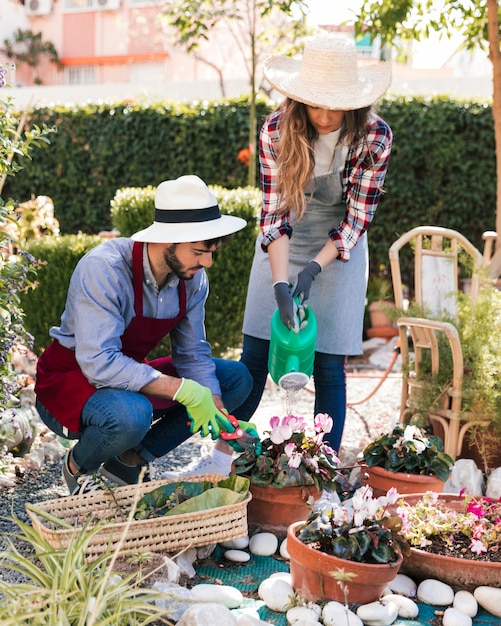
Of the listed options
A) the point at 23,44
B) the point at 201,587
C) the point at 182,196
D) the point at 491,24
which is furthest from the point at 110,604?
the point at 23,44

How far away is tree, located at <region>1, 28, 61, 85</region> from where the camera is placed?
57.8 feet

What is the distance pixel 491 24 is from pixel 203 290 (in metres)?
2.91

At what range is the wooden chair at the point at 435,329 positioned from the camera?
324cm

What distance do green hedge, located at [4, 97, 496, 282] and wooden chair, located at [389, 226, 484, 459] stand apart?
3.49 m

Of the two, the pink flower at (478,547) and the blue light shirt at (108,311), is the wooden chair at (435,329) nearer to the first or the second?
the pink flower at (478,547)

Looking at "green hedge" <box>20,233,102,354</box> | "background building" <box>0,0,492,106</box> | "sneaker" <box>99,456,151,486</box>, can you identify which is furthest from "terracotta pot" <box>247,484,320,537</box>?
"background building" <box>0,0,492,106</box>

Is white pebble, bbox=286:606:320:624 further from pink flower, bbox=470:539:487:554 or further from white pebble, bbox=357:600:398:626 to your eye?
pink flower, bbox=470:539:487:554

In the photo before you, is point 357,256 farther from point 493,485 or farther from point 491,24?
point 491,24

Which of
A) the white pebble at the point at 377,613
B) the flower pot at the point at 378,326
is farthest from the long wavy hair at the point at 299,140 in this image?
the flower pot at the point at 378,326

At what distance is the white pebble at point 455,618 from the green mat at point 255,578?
0.05 metres

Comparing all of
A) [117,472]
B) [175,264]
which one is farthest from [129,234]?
[175,264]

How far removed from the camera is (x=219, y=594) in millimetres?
2016

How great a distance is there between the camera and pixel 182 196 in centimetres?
249

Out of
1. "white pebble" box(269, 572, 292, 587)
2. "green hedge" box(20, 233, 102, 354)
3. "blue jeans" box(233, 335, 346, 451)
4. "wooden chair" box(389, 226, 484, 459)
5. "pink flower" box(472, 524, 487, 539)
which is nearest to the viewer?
"white pebble" box(269, 572, 292, 587)
